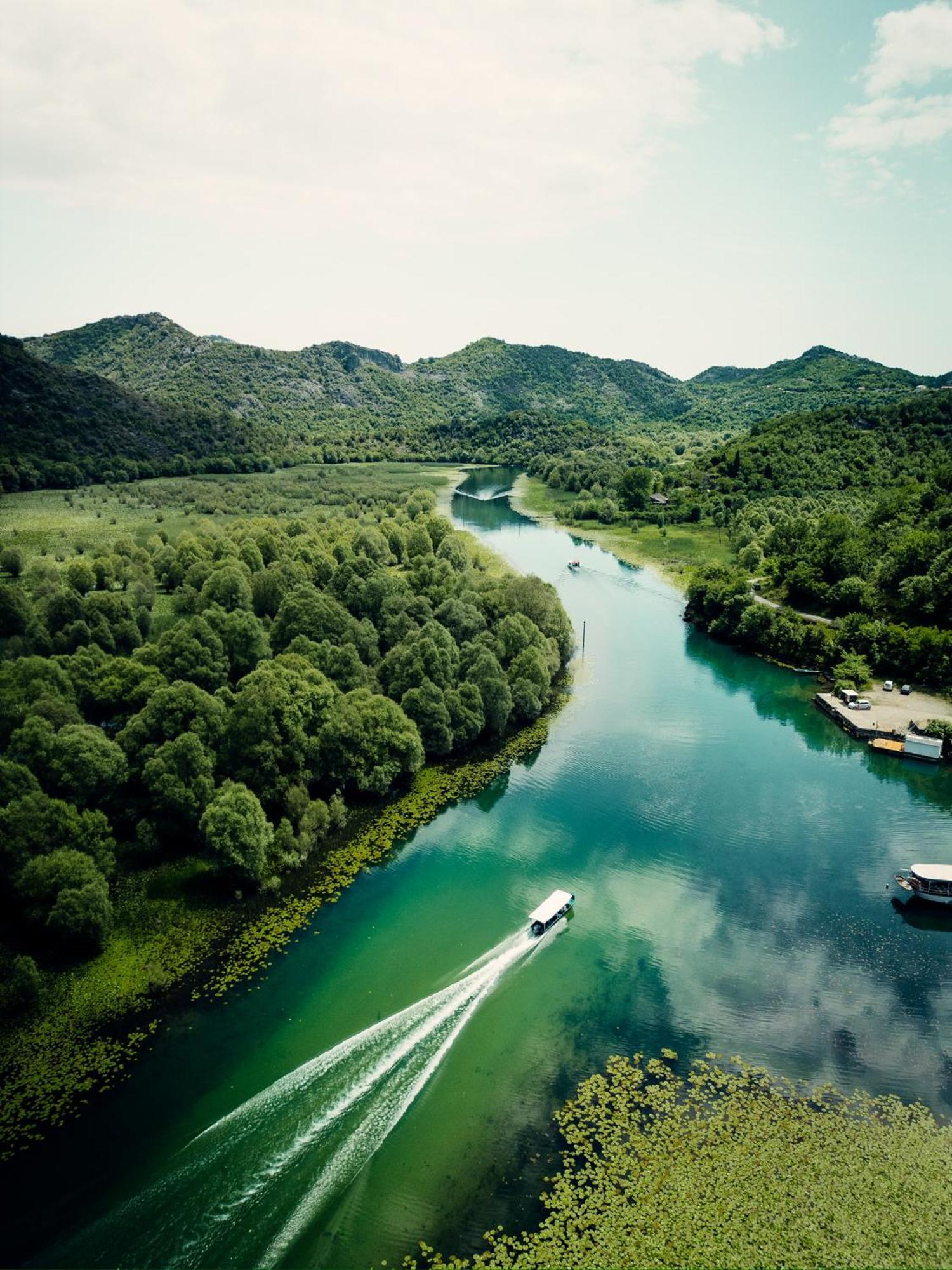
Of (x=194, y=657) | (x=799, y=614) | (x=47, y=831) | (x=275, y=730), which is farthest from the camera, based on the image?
(x=799, y=614)

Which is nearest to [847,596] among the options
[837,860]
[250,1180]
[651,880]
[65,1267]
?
[837,860]

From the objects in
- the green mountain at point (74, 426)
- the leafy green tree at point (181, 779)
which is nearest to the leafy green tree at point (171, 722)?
the leafy green tree at point (181, 779)

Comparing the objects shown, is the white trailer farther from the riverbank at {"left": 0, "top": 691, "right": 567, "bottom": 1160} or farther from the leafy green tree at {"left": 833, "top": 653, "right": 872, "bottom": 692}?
the riverbank at {"left": 0, "top": 691, "right": 567, "bottom": 1160}

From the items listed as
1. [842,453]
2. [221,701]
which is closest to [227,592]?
[221,701]

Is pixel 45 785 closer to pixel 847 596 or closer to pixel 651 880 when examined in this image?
pixel 651 880

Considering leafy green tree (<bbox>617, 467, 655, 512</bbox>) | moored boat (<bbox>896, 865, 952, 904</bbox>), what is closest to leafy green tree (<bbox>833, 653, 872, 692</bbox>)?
moored boat (<bbox>896, 865, 952, 904</bbox>)

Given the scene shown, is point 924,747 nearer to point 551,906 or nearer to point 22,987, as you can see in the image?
point 551,906
